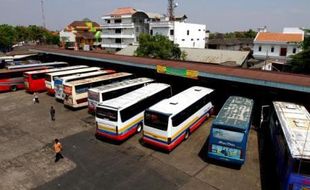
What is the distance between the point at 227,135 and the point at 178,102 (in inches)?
160

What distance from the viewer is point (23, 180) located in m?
11.2

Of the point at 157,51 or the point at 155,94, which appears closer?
the point at 155,94

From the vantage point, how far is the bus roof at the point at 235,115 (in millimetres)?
11375

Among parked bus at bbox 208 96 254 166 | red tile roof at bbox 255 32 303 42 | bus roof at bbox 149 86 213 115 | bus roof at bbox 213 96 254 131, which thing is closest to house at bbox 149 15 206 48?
red tile roof at bbox 255 32 303 42

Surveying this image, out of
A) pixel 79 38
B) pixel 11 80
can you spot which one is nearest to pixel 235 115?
pixel 11 80

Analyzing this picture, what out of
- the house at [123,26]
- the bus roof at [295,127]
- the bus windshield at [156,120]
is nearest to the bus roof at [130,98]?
the bus windshield at [156,120]

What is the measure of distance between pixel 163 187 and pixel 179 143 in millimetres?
4131

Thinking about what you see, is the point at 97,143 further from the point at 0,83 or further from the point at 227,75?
the point at 0,83

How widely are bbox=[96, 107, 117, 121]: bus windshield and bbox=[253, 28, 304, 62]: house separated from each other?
1700 inches

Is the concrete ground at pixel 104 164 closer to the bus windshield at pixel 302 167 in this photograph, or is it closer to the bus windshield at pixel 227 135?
the bus windshield at pixel 227 135

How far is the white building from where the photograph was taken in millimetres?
56250

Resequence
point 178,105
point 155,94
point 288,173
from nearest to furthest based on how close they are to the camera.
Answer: point 288,173, point 178,105, point 155,94

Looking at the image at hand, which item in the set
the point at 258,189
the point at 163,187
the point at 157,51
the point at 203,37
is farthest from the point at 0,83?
the point at 203,37

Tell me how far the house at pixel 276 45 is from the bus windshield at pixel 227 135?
1671 inches
